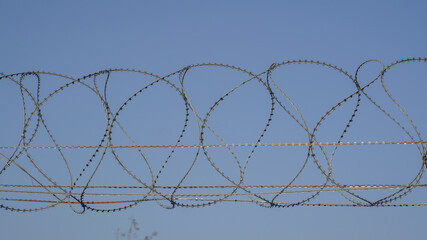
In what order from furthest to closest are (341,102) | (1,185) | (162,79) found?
1. (1,185)
2. (162,79)
3. (341,102)

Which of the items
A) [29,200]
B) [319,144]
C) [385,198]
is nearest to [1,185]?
[29,200]

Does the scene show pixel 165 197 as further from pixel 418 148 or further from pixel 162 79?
pixel 418 148

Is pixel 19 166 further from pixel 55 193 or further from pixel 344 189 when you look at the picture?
pixel 344 189

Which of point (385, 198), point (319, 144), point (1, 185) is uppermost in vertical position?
point (1, 185)

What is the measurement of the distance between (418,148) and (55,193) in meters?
6.92

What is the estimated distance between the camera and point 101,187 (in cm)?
1113

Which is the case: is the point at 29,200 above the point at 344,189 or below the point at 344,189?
above

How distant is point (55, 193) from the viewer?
11.2m

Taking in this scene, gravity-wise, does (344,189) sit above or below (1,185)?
below

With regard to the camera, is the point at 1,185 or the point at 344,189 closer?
the point at 344,189

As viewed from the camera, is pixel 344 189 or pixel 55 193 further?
pixel 55 193

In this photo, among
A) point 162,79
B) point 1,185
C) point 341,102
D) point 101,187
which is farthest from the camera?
point 1,185

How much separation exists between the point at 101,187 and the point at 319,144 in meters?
4.45

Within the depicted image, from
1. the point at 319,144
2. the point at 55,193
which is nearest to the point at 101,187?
the point at 55,193
